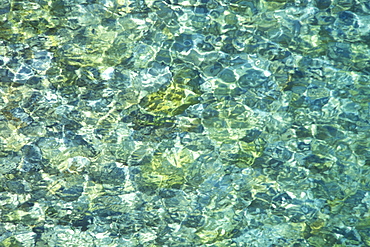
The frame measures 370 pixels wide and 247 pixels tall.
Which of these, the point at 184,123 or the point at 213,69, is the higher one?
the point at 213,69

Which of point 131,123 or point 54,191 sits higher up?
point 131,123

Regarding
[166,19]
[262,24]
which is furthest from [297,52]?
[166,19]

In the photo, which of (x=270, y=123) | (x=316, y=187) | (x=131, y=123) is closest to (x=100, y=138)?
(x=131, y=123)

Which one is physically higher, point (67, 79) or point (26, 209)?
point (67, 79)

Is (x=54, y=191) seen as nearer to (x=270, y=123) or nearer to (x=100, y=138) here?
(x=100, y=138)

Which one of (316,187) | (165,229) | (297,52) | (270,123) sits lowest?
(165,229)

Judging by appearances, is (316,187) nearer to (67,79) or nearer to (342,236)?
(342,236)
